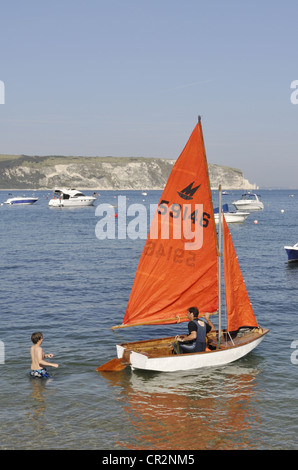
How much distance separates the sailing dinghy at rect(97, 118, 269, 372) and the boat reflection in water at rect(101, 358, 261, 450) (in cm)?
62

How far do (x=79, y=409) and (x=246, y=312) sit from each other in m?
8.39

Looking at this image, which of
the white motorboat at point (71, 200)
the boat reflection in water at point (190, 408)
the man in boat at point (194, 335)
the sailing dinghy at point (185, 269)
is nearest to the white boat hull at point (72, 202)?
the white motorboat at point (71, 200)

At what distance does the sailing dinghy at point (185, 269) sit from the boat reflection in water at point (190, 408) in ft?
2.02

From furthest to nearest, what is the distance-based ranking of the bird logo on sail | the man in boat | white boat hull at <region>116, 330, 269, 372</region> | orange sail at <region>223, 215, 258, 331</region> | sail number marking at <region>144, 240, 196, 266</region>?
1. orange sail at <region>223, 215, 258, 331</region>
2. sail number marking at <region>144, 240, 196, 266</region>
3. the bird logo on sail
4. the man in boat
5. white boat hull at <region>116, 330, 269, 372</region>

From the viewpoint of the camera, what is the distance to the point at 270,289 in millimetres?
35969

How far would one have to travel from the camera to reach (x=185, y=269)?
2030 cm

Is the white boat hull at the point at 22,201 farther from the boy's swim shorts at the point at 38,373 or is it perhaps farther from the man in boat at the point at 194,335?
the man in boat at the point at 194,335

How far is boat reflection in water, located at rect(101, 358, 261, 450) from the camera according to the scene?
14.3 meters

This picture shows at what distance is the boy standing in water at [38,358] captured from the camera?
18.1m

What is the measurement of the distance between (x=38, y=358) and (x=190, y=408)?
18.5 ft

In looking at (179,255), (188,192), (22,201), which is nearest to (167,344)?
(179,255)

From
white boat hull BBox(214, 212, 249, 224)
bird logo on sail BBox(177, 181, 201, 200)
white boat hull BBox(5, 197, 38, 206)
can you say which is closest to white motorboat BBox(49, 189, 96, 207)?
white boat hull BBox(5, 197, 38, 206)

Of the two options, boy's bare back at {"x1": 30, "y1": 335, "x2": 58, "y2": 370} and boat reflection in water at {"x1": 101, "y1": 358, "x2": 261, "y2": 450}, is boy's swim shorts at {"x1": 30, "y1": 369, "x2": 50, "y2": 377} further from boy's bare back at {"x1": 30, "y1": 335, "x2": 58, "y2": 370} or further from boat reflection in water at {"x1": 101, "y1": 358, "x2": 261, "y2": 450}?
boat reflection in water at {"x1": 101, "y1": 358, "x2": 261, "y2": 450}

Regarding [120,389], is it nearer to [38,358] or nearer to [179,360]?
[179,360]
